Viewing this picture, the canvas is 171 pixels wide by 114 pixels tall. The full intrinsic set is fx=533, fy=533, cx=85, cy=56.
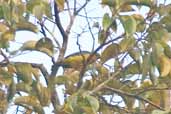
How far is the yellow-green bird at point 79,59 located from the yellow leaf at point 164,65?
0.34 metres

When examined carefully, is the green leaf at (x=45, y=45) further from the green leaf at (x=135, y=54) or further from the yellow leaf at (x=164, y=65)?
the yellow leaf at (x=164, y=65)

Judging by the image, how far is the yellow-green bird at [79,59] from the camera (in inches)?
82.2

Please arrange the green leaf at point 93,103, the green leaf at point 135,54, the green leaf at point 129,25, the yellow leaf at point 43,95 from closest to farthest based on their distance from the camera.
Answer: the green leaf at point 93,103, the green leaf at point 129,25, the green leaf at point 135,54, the yellow leaf at point 43,95

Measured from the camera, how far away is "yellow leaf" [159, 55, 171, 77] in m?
1.82

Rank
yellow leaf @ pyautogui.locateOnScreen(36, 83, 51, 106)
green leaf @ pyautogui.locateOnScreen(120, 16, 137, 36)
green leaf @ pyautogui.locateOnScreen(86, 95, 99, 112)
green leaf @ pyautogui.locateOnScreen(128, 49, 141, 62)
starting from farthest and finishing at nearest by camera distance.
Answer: yellow leaf @ pyautogui.locateOnScreen(36, 83, 51, 106)
green leaf @ pyautogui.locateOnScreen(128, 49, 141, 62)
green leaf @ pyautogui.locateOnScreen(120, 16, 137, 36)
green leaf @ pyautogui.locateOnScreen(86, 95, 99, 112)

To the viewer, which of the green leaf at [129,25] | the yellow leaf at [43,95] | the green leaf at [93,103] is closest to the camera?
the green leaf at [93,103]

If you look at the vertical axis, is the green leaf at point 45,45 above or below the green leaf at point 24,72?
above

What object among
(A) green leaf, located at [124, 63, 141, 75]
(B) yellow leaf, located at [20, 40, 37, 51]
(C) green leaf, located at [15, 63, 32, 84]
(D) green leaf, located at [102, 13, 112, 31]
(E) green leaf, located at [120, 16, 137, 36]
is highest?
(D) green leaf, located at [102, 13, 112, 31]

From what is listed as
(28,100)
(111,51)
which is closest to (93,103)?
(111,51)

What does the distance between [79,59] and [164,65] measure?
420 millimetres

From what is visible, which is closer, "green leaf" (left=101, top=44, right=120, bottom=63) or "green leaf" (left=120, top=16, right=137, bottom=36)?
"green leaf" (left=120, top=16, right=137, bottom=36)

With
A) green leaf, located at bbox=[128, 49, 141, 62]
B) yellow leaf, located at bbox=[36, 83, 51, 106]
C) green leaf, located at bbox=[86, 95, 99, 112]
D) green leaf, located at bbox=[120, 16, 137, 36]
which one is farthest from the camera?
yellow leaf, located at bbox=[36, 83, 51, 106]

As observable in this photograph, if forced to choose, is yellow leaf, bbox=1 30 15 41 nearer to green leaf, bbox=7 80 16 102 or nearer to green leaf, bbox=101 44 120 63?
green leaf, bbox=7 80 16 102

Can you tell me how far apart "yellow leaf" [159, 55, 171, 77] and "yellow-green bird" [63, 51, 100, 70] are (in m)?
0.34
